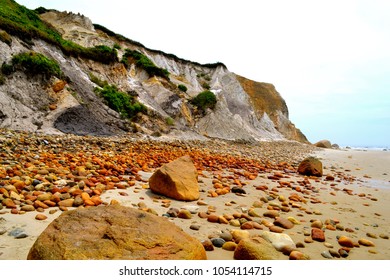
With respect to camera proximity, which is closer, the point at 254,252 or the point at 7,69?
the point at 254,252

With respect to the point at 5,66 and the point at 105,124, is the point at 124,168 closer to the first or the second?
the point at 105,124

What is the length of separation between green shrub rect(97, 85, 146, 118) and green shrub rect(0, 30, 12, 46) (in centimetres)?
519

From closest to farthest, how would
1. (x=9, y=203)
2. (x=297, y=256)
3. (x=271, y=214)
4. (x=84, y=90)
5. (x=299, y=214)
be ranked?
1. (x=297, y=256)
2. (x=9, y=203)
3. (x=271, y=214)
4. (x=299, y=214)
5. (x=84, y=90)

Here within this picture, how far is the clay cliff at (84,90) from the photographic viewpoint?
13.1 metres

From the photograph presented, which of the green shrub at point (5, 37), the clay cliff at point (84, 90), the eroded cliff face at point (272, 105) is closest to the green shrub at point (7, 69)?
the clay cliff at point (84, 90)

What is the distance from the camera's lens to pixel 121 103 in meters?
18.3

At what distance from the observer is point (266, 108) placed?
51500mm

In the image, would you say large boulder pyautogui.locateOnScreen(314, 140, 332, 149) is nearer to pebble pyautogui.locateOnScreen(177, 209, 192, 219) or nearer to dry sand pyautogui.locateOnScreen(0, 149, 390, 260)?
dry sand pyautogui.locateOnScreen(0, 149, 390, 260)

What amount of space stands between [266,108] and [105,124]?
4115 centimetres

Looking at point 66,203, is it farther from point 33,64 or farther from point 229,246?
point 33,64

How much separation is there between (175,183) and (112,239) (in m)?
2.95

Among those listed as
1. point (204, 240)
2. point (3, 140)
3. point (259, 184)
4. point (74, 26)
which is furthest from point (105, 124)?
point (74, 26)

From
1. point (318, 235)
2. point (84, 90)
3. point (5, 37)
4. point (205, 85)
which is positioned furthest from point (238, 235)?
point (205, 85)
